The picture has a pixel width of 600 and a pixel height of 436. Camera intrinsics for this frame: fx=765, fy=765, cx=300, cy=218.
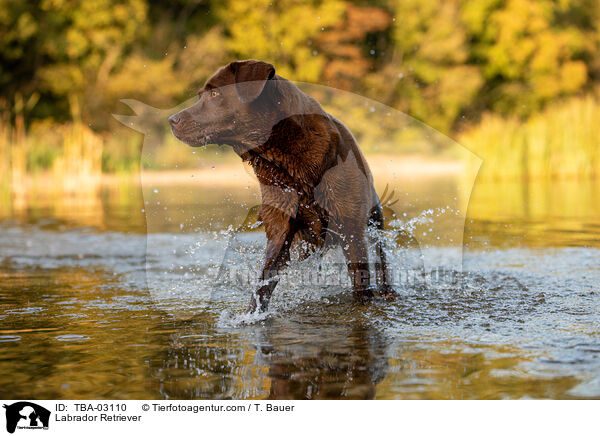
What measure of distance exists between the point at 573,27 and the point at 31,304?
35.0m

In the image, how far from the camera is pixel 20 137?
16219 mm

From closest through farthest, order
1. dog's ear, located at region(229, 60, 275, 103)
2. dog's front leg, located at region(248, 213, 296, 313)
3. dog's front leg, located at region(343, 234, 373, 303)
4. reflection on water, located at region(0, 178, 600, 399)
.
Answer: reflection on water, located at region(0, 178, 600, 399) → dog's ear, located at region(229, 60, 275, 103) → dog's front leg, located at region(248, 213, 296, 313) → dog's front leg, located at region(343, 234, 373, 303)

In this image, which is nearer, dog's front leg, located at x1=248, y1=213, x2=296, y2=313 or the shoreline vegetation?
dog's front leg, located at x1=248, y1=213, x2=296, y2=313

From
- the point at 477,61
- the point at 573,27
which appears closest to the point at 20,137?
the point at 477,61

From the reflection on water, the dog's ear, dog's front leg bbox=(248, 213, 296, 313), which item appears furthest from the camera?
dog's front leg bbox=(248, 213, 296, 313)

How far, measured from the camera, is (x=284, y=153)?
15.0ft

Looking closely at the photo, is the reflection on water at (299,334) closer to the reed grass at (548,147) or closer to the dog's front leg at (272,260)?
the dog's front leg at (272,260)

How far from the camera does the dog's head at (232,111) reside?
14.8ft

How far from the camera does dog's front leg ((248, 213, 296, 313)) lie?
468cm

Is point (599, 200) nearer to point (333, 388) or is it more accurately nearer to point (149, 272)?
point (149, 272)
